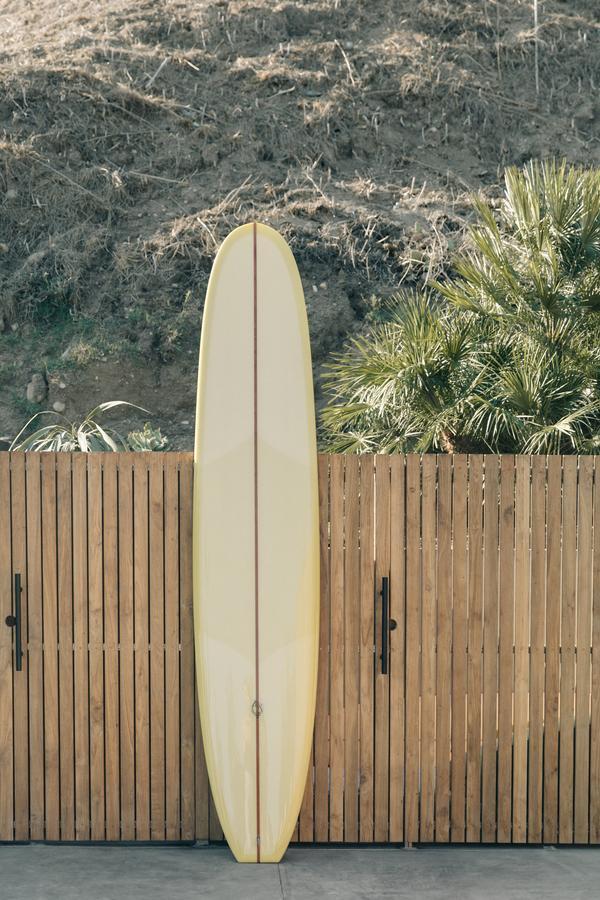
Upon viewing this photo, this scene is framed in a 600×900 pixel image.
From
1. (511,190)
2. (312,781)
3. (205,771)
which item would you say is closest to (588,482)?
(312,781)

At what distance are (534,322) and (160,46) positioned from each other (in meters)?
11.3

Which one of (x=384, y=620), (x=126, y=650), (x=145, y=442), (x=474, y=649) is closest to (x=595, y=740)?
(x=474, y=649)

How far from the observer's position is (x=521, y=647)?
16.2ft

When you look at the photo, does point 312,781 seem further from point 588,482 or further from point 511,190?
point 511,190

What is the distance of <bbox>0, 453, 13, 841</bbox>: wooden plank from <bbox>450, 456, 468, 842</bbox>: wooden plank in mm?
2054

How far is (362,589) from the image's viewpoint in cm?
492

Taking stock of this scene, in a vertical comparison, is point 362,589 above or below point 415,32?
below

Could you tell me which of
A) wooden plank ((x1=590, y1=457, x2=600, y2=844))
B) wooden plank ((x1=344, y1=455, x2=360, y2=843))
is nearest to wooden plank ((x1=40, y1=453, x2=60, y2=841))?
wooden plank ((x1=344, y1=455, x2=360, y2=843))

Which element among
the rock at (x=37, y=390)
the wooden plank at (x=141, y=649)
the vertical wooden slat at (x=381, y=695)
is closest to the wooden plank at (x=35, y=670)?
the wooden plank at (x=141, y=649)

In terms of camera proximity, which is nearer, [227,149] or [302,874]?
[302,874]

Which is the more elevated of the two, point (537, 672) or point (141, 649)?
point (141, 649)

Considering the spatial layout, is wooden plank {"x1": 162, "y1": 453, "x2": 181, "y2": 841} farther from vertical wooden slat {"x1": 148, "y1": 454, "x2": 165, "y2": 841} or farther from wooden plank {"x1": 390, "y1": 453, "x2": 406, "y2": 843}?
wooden plank {"x1": 390, "y1": 453, "x2": 406, "y2": 843}

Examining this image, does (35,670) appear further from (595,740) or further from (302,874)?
(595,740)

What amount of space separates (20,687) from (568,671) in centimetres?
258
